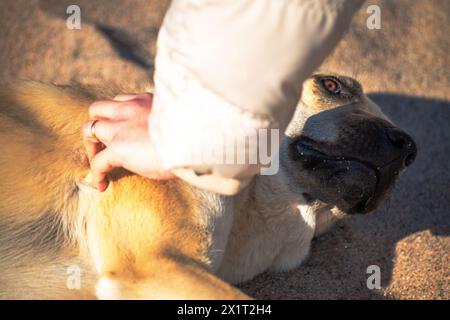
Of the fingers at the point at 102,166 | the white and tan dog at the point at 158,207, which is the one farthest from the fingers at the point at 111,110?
the white and tan dog at the point at 158,207

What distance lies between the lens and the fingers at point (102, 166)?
92.7 inches

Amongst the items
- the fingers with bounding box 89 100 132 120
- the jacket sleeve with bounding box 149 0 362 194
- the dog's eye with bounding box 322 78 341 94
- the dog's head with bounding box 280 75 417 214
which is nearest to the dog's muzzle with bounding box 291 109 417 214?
the dog's head with bounding box 280 75 417 214

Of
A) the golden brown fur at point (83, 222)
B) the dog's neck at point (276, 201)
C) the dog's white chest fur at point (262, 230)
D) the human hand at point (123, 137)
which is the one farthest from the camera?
the dog's neck at point (276, 201)

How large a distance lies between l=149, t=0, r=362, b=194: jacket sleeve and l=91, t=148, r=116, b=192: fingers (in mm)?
456

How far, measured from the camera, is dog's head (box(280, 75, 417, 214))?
316 cm

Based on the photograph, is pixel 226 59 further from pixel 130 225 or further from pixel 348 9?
pixel 130 225

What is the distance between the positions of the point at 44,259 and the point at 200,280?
29.9 inches

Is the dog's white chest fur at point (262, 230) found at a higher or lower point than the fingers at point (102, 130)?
lower

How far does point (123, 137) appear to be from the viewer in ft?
7.42

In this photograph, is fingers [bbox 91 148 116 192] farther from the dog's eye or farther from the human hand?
the dog's eye

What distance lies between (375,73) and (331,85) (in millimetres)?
1833

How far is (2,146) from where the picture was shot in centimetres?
291

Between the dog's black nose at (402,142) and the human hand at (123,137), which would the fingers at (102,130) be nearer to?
the human hand at (123,137)
